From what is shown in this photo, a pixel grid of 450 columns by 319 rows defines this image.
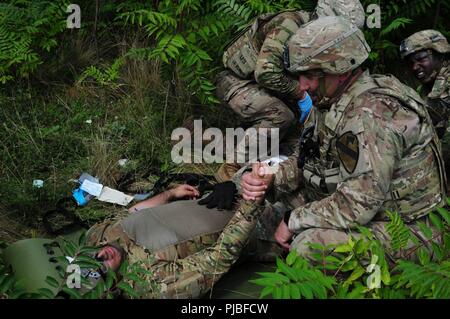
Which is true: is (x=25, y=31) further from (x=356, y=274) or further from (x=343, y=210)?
(x=356, y=274)

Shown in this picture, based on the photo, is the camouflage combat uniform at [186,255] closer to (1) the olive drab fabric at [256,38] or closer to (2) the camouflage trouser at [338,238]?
(2) the camouflage trouser at [338,238]

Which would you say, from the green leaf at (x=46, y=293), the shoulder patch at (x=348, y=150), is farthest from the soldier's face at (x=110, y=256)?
the shoulder patch at (x=348, y=150)

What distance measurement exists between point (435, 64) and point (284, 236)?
2.46 metres

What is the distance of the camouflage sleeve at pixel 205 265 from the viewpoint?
3.07 metres

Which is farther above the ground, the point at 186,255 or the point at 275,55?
the point at 275,55

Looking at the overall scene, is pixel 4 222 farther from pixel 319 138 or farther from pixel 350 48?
pixel 350 48

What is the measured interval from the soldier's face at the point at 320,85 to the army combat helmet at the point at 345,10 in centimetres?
145

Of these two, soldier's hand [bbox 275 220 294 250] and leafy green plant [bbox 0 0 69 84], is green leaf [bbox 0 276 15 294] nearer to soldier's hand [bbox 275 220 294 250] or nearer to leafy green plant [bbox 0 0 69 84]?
soldier's hand [bbox 275 220 294 250]

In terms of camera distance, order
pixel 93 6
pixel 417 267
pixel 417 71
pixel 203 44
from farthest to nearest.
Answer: pixel 93 6
pixel 203 44
pixel 417 71
pixel 417 267

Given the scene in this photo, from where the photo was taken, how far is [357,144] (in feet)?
9.95

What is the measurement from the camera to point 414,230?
3.29 meters

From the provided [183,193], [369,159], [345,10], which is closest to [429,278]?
[369,159]
